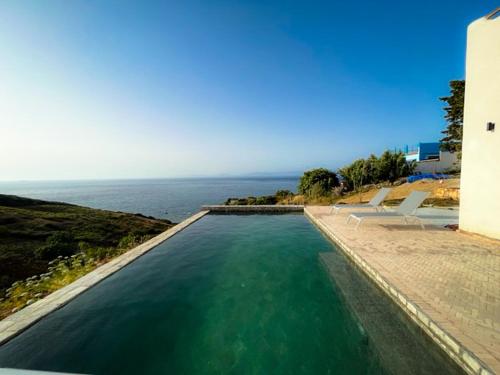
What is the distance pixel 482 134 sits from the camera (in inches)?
240

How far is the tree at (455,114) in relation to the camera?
18.3 m

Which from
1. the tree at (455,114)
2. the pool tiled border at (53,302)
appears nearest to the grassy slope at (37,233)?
the pool tiled border at (53,302)

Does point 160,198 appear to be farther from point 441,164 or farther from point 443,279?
point 443,279

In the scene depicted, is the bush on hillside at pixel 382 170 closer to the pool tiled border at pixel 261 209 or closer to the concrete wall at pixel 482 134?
the pool tiled border at pixel 261 209

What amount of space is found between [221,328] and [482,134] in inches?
293

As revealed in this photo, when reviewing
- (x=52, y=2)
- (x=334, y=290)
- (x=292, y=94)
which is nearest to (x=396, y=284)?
(x=334, y=290)

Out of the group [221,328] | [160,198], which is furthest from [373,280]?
[160,198]

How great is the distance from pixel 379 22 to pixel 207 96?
10179mm

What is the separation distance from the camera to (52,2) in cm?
688

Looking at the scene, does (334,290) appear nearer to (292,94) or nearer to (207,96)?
(207,96)

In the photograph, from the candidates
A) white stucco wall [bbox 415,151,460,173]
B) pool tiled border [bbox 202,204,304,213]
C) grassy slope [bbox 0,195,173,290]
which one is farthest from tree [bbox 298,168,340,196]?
grassy slope [bbox 0,195,173,290]

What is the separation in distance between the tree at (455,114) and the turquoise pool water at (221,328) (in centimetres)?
1992

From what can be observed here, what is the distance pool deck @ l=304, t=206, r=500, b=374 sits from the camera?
103 inches

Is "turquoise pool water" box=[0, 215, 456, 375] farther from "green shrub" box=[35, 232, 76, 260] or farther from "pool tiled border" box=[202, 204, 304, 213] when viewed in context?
"pool tiled border" box=[202, 204, 304, 213]
